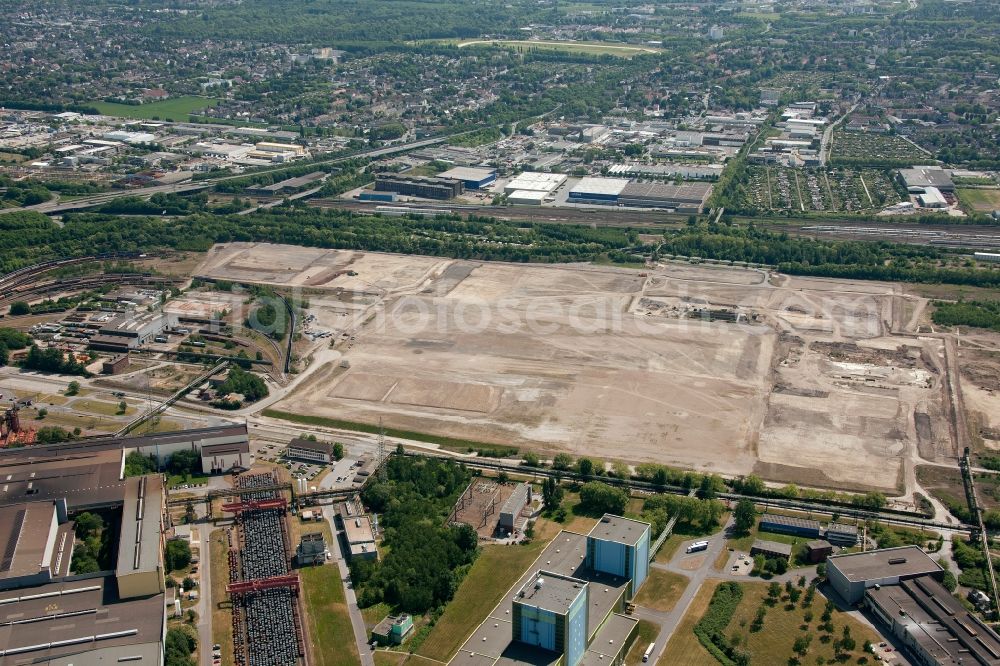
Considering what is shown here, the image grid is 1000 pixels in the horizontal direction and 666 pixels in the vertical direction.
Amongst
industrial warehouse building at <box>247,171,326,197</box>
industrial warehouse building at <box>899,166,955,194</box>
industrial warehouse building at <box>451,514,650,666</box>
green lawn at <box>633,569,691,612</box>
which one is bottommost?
industrial warehouse building at <box>247,171,326,197</box>

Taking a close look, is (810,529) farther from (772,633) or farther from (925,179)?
(925,179)

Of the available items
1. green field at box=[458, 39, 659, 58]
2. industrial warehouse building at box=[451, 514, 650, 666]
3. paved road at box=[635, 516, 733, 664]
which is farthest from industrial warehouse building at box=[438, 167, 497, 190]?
green field at box=[458, 39, 659, 58]

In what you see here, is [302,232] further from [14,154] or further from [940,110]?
[940,110]

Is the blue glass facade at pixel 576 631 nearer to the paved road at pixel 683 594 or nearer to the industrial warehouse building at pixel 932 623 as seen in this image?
the paved road at pixel 683 594

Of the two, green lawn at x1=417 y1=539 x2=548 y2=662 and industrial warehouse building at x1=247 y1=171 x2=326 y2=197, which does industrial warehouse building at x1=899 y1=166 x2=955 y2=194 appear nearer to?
industrial warehouse building at x1=247 y1=171 x2=326 y2=197

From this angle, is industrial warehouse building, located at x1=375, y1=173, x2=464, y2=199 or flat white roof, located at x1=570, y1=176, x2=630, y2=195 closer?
flat white roof, located at x1=570, y1=176, x2=630, y2=195

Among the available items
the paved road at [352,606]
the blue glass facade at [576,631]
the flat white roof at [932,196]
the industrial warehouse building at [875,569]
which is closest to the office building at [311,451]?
the paved road at [352,606]
